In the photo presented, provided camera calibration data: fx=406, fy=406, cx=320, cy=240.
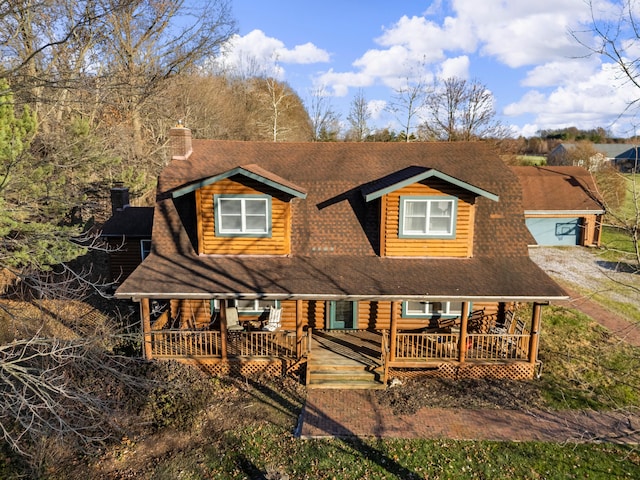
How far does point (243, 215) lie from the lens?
535 inches

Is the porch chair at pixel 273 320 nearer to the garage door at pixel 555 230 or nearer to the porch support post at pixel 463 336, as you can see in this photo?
the porch support post at pixel 463 336

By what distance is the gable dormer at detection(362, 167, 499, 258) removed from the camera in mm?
13500

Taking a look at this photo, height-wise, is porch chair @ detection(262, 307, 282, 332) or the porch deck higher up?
porch chair @ detection(262, 307, 282, 332)

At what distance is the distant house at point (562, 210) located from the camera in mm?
29641

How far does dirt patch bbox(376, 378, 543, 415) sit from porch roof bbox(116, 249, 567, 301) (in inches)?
113

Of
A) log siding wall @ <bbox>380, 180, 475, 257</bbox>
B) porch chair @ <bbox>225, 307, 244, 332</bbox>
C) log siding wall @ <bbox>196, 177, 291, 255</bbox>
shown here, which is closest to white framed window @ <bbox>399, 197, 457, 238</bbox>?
log siding wall @ <bbox>380, 180, 475, 257</bbox>

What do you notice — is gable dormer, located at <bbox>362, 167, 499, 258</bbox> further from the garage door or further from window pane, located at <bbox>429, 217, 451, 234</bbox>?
the garage door

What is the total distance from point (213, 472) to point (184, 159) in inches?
431

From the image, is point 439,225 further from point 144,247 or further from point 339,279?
point 144,247

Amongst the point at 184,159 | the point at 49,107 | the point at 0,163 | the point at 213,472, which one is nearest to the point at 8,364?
the point at 213,472

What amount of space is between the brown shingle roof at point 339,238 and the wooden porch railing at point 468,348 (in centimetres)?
184

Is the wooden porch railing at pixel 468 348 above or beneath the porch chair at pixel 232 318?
beneath

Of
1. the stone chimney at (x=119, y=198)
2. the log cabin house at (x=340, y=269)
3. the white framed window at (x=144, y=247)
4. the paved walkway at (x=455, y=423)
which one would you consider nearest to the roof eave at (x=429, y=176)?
the log cabin house at (x=340, y=269)

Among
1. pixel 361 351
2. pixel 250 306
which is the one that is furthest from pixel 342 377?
pixel 250 306
